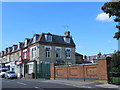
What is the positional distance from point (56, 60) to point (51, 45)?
352 cm

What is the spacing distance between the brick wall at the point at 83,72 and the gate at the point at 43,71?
138 centimetres

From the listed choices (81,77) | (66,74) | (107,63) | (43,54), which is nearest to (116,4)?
(107,63)

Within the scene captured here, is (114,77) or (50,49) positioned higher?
(50,49)

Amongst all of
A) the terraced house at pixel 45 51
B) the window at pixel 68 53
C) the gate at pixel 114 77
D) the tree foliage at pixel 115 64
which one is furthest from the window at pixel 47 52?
the gate at pixel 114 77

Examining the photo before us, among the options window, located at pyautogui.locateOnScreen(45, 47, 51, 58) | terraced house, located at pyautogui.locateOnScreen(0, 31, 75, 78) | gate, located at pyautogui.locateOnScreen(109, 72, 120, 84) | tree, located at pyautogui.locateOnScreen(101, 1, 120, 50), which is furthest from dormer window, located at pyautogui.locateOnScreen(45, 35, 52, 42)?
tree, located at pyautogui.locateOnScreen(101, 1, 120, 50)

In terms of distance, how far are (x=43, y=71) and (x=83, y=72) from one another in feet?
34.1

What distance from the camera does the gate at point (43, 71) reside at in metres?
30.6

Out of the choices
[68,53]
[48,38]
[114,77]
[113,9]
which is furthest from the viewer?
[68,53]

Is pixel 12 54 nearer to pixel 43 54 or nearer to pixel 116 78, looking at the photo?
pixel 43 54

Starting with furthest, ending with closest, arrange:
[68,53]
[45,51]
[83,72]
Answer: [68,53] < [45,51] < [83,72]

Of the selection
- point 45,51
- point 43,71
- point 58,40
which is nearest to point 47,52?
point 45,51

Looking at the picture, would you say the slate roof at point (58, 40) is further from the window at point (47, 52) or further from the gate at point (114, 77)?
the gate at point (114, 77)

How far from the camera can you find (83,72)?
906 inches

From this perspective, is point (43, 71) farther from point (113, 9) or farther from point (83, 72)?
point (113, 9)
